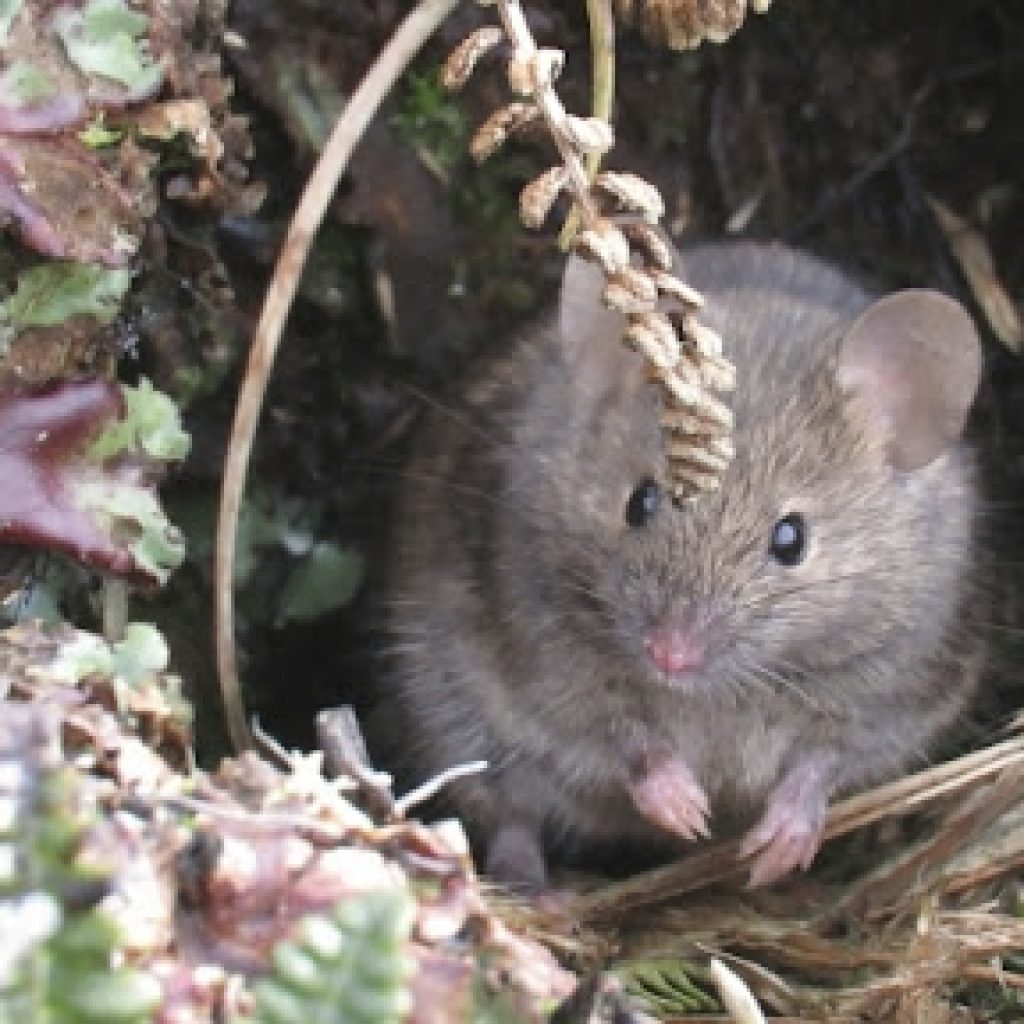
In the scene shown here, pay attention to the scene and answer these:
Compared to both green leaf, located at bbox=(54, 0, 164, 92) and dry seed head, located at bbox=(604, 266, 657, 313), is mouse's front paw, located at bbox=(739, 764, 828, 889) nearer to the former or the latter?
dry seed head, located at bbox=(604, 266, 657, 313)

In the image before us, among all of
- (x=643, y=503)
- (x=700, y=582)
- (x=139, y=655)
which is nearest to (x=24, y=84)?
(x=139, y=655)

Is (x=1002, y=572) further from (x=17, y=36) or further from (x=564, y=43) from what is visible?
(x=17, y=36)

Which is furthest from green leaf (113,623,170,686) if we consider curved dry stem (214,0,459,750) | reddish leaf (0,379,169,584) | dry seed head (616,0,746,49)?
dry seed head (616,0,746,49)

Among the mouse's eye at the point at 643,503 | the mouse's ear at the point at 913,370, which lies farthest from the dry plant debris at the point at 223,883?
the mouse's ear at the point at 913,370

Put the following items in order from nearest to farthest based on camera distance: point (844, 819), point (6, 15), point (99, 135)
→ point (6, 15)
point (99, 135)
point (844, 819)

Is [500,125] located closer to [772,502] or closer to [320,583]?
[772,502]

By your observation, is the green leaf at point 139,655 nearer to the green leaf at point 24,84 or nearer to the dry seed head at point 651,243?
the green leaf at point 24,84
